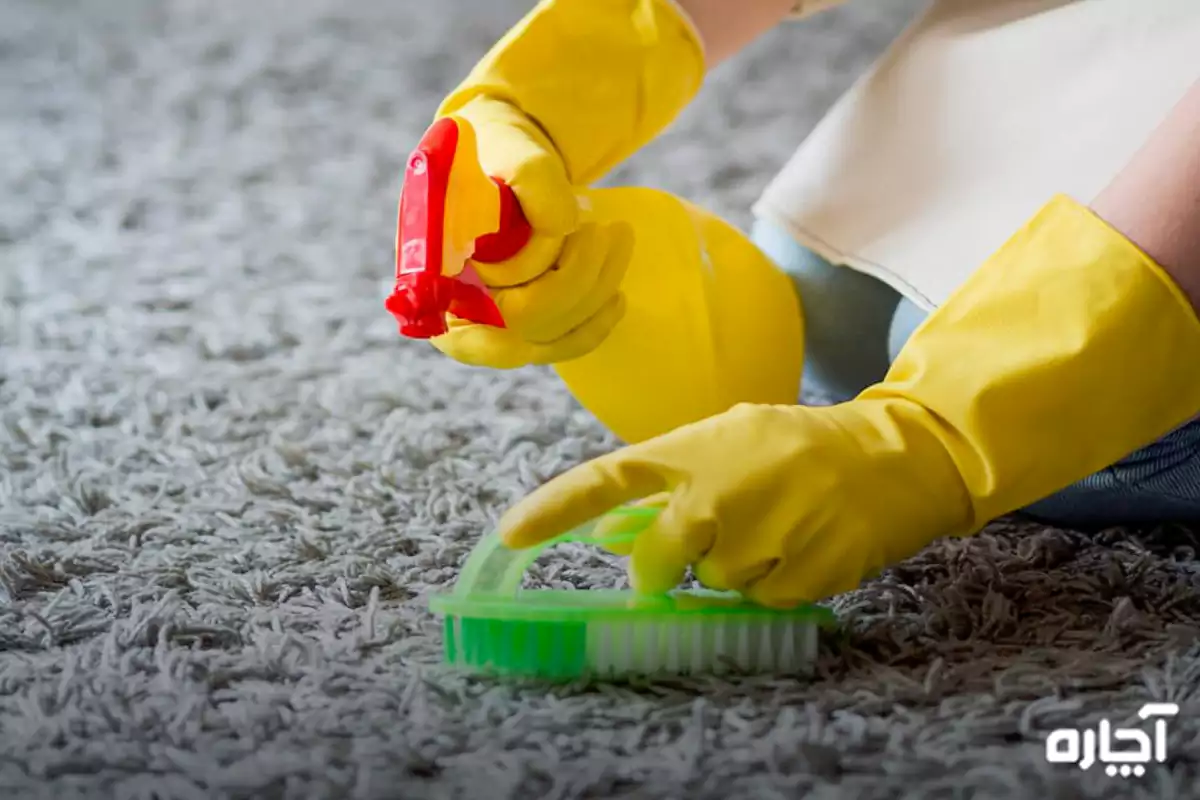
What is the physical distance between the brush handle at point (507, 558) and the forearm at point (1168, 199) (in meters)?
0.20

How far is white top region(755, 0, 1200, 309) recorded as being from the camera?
607 mm

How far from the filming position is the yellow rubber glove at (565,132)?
1.87 feet

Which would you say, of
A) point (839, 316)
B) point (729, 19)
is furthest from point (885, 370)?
point (729, 19)

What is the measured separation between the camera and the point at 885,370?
27.3 inches

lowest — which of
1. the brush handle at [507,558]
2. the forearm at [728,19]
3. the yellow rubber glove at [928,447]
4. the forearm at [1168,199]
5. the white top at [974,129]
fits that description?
the brush handle at [507,558]

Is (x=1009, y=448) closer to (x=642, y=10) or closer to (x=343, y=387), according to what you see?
(x=642, y=10)

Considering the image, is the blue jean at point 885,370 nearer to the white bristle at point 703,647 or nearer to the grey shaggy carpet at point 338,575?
the grey shaggy carpet at point 338,575

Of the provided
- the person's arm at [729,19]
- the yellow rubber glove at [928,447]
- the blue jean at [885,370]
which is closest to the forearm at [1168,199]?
the yellow rubber glove at [928,447]

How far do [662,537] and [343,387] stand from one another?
0.38 metres

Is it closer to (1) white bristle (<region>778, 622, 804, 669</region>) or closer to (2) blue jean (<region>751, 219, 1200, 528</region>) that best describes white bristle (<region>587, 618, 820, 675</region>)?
(1) white bristle (<region>778, 622, 804, 669</region>)

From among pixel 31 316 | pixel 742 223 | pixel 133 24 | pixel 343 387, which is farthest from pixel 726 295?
pixel 133 24

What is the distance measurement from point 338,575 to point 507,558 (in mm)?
102

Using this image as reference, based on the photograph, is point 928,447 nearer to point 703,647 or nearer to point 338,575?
point 703,647

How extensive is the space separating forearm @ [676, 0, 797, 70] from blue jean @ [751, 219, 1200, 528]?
103 millimetres
